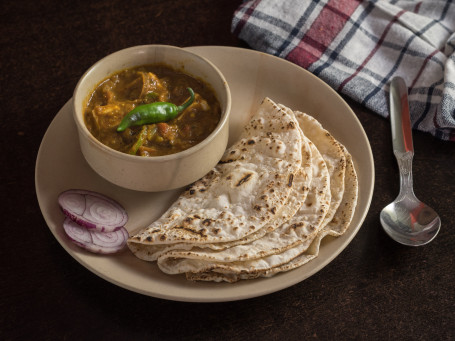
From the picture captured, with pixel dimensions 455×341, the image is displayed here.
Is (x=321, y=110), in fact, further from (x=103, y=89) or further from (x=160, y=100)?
(x=103, y=89)

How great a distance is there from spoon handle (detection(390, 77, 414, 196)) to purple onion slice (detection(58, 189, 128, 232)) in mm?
1738

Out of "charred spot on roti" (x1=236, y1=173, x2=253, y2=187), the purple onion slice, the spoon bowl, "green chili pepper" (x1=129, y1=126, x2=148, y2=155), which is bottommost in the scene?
the purple onion slice

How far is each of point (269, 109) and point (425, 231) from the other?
119 centimetres

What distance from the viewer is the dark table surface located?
9.68 ft

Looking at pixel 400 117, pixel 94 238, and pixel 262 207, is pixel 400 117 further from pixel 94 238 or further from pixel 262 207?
pixel 94 238

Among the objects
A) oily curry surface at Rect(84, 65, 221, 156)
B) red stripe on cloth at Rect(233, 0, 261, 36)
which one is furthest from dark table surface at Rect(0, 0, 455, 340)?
red stripe on cloth at Rect(233, 0, 261, 36)

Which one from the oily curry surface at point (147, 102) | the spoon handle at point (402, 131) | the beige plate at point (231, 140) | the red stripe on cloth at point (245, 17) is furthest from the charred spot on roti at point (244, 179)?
the red stripe on cloth at point (245, 17)

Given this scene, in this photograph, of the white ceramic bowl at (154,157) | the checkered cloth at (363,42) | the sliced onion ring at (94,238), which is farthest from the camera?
the checkered cloth at (363,42)

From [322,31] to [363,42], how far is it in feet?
1.07

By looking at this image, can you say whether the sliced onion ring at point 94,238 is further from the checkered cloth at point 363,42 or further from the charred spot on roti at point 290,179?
the checkered cloth at point 363,42

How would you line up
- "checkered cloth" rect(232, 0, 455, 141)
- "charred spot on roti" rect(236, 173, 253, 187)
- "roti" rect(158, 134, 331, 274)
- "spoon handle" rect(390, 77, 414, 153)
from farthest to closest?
"checkered cloth" rect(232, 0, 455, 141), "spoon handle" rect(390, 77, 414, 153), "charred spot on roti" rect(236, 173, 253, 187), "roti" rect(158, 134, 331, 274)

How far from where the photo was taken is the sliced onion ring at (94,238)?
2.92m

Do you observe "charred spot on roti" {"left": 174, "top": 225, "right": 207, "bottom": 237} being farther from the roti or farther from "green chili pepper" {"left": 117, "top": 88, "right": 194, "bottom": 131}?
"green chili pepper" {"left": 117, "top": 88, "right": 194, "bottom": 131}

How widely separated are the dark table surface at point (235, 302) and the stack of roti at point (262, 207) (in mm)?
284
